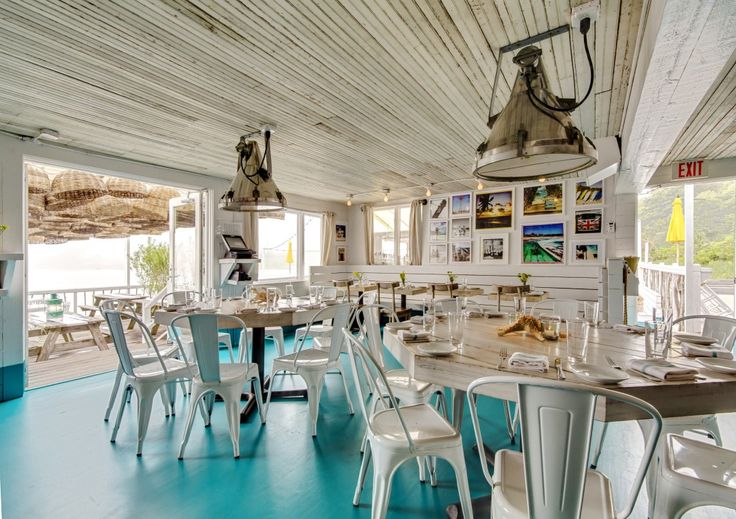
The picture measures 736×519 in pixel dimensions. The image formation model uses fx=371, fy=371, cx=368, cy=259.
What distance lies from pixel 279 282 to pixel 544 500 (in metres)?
6.92

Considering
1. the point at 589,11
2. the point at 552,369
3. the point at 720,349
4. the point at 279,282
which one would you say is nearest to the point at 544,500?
the point at 552,369

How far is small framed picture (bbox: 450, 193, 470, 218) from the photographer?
7750 mm

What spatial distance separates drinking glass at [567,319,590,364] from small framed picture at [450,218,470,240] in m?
5.33

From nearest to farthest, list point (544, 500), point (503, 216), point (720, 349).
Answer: point (544, 500) → point (720, 349) → point (503, 216)

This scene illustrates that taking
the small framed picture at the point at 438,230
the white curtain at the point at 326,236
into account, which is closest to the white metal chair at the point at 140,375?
the white curtain at the point at 326,236

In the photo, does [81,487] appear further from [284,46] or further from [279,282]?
[279,282]

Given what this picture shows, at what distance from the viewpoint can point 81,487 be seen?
87.2 inches

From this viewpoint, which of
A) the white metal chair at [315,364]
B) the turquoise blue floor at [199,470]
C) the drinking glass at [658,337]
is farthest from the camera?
the white metal chair at [315,364]

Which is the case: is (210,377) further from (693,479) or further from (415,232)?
(415,232)

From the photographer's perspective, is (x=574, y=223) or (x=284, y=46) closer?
(x=284, y=46)

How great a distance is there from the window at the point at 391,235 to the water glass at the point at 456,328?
238 inches

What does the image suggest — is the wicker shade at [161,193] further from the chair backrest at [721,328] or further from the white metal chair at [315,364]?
the chair backrest at [721,328]

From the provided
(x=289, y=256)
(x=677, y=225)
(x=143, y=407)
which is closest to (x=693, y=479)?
(x=143, y=407)

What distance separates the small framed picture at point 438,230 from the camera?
804 cm
